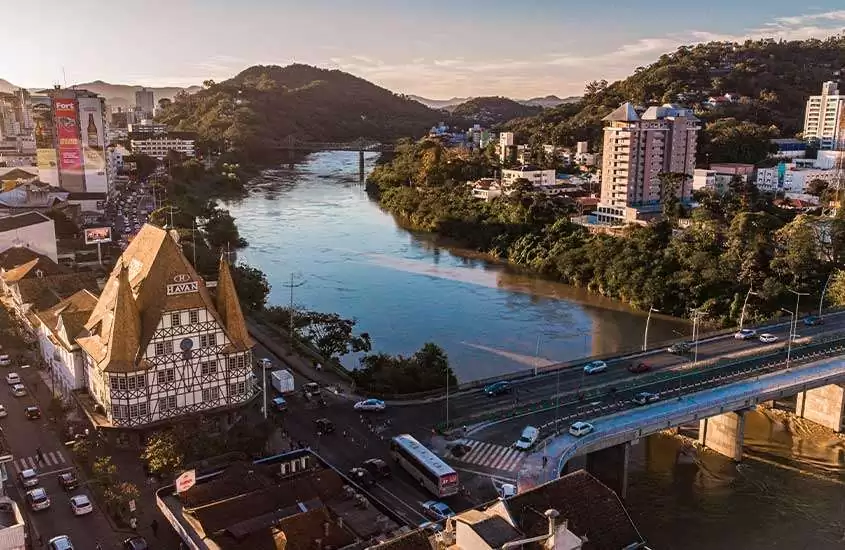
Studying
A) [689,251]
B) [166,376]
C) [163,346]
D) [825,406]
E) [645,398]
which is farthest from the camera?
Result: [689,251]

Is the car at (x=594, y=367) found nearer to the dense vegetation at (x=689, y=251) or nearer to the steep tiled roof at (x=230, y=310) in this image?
the steep tiled roof at (x=230, y=310)

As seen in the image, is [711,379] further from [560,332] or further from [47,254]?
[47,254]

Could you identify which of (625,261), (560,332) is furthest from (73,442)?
(625,261)

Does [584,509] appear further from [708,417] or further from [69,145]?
[69,145]

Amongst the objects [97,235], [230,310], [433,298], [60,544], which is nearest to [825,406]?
[433,298]

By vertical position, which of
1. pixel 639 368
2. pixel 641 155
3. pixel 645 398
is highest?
pixel 641 155

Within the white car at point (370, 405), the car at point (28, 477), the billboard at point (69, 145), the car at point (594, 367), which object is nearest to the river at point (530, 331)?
the car at point (594, 367)
